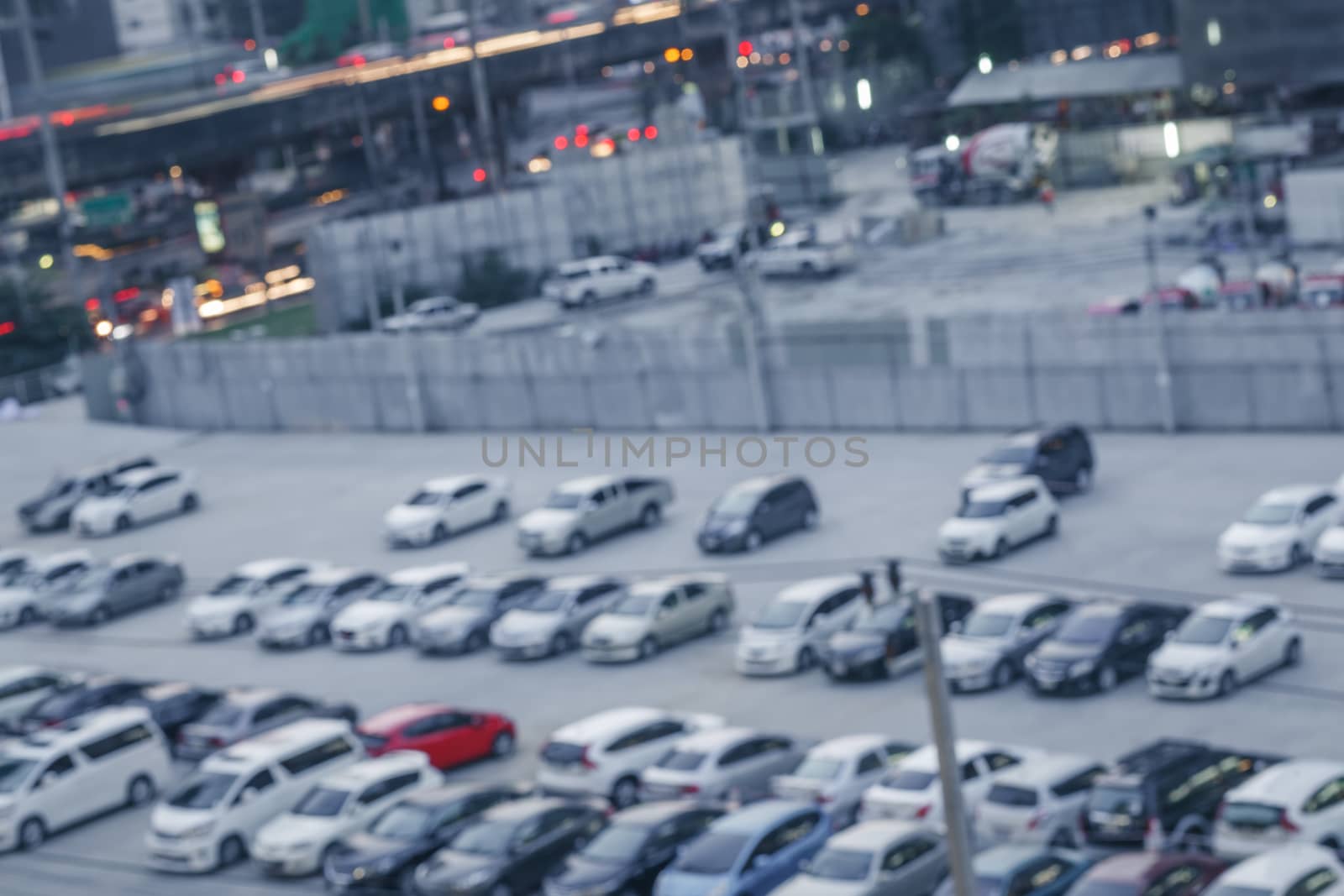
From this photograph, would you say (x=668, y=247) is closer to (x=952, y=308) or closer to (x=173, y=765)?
(x=952, y=308)

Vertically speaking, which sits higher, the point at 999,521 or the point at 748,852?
the point at 999,521

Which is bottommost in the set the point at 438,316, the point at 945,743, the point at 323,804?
the point at 323,804

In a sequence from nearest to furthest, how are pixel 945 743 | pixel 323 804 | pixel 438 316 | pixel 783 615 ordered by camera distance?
pixel 945 743, pixel 323 804, pixel 783 615, pixel 438 316

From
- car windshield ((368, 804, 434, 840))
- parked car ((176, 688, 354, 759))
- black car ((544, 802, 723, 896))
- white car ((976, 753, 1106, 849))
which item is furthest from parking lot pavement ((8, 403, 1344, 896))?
black car ((544, 802, 723, 896))

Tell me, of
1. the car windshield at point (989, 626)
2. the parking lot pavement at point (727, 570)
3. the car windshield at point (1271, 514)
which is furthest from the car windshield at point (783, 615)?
the car windshield at point (1271, 514)

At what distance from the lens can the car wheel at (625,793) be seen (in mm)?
27312

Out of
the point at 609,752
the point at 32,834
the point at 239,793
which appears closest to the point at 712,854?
the point at 609,752

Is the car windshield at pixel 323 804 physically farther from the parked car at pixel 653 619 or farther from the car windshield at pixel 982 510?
the car windshield at pixel 982 510

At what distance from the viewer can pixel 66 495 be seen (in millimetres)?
51812

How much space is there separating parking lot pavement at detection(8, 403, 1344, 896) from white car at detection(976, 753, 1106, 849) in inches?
110

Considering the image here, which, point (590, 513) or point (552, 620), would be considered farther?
point (590, 513)

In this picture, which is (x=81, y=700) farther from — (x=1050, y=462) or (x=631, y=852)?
(x=1050, y=462)

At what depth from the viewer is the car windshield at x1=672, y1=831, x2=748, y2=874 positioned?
74.3ft

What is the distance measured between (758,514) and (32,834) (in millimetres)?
14655
